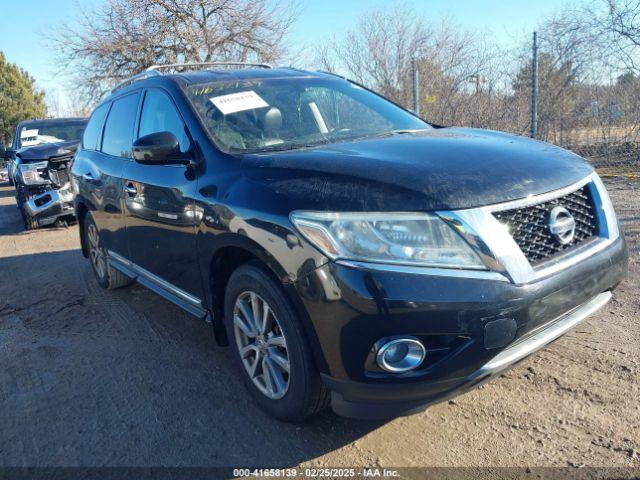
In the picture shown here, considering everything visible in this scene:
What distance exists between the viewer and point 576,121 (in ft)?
29.3

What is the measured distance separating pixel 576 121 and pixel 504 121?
1190mm

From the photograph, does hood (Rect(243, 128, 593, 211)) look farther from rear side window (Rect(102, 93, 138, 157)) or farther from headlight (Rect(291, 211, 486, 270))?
rear side window (Rect(102, 93, 138, 157))

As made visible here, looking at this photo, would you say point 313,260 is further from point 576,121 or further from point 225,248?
point 576,121

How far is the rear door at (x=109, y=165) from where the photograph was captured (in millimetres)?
4172

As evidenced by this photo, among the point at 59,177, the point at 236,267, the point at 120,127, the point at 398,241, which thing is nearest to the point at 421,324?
the point at 398,241

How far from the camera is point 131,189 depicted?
12.6 ft

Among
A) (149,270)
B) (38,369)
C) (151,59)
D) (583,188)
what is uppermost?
(151,59)

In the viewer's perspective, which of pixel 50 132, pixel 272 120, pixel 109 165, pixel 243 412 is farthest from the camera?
pixel 50 132

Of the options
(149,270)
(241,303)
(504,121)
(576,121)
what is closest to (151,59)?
(504,121)

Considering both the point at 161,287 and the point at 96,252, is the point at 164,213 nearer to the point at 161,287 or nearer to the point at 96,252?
the point at 161,287

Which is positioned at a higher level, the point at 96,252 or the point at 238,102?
the point at 238,102

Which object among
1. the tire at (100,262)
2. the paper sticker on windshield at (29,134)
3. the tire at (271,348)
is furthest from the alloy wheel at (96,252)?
the paper sticker on windshield at (29,134)

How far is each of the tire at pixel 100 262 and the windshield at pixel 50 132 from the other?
6119 millimetres

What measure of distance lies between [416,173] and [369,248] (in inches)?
16.9
